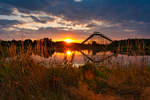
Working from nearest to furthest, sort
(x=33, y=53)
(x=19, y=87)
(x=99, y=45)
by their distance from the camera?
1. (x=19, y=87)
2. (x=33, y=53)
3. (x=99, y=45)

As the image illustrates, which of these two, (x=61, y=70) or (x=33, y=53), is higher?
(x=33, y=53)

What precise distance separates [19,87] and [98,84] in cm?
180

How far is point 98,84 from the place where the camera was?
3.00m

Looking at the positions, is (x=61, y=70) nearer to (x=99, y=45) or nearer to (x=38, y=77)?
(x=38, y=77)

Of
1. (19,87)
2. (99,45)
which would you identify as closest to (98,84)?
(19,87)

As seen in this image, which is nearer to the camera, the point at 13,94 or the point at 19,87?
the point at 13,94

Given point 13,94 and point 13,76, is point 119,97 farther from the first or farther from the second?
point 13,76

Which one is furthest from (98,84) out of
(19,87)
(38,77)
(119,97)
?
(19,87)

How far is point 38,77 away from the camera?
3012 millimetres

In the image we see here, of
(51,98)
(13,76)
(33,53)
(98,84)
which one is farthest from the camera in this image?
(33,53)

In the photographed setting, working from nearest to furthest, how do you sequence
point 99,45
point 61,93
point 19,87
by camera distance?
point 61,93
point 19,87
point 99,45

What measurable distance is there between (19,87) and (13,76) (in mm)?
679

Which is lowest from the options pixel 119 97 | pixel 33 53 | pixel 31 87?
pixel 119 97

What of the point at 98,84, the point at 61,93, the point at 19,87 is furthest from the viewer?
the point at 98,84
